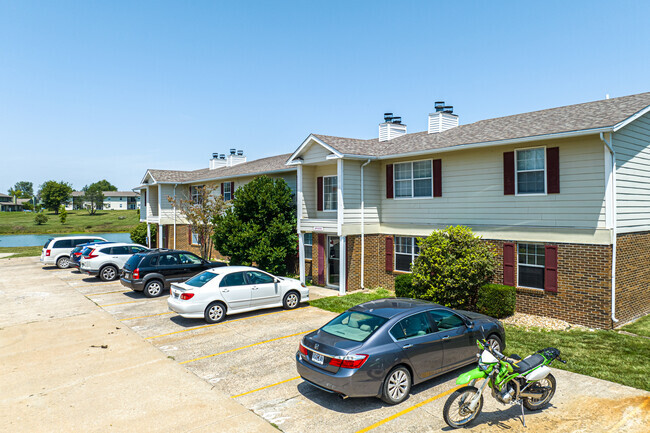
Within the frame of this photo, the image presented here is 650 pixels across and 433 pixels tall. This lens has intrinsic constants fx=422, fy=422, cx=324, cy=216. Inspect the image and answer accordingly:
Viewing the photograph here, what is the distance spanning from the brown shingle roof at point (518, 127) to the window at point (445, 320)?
7140mm

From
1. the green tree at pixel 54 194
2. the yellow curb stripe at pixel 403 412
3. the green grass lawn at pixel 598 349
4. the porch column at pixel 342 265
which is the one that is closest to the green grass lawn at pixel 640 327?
the green grass lawn at pixel 598 349

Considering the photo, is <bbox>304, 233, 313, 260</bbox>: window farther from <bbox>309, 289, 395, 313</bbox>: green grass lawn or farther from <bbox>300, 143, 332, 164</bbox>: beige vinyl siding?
<bbox>309, 289, 395, 313</bbox>: green grass lawn

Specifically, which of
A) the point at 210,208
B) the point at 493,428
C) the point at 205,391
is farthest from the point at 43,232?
the point at 493,428

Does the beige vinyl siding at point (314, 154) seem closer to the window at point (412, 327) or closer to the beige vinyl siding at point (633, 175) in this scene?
the beige vinyl siding at point (633, 175)

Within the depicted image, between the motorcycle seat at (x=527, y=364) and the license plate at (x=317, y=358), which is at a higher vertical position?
the motorcycle seat at (x=527, y=364)

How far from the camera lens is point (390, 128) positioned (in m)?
20.8

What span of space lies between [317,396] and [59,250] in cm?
2340

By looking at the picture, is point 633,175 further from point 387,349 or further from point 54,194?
point 54,194

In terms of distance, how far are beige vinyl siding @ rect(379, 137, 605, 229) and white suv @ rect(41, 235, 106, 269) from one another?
19.3 metres

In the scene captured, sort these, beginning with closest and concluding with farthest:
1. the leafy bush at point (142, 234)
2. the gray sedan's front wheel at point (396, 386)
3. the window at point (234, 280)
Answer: the gray sedan's front wheel at point (396, 386) < the window at point (234, 280) < the leafy bush at point (142, 234)

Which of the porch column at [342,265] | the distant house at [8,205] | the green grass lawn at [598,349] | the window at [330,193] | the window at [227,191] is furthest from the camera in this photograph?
the distant house at [8,205]

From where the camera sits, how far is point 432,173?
631 inches

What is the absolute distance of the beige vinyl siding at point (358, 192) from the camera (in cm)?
1723

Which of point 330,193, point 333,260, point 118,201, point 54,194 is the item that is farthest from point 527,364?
point 118,201
